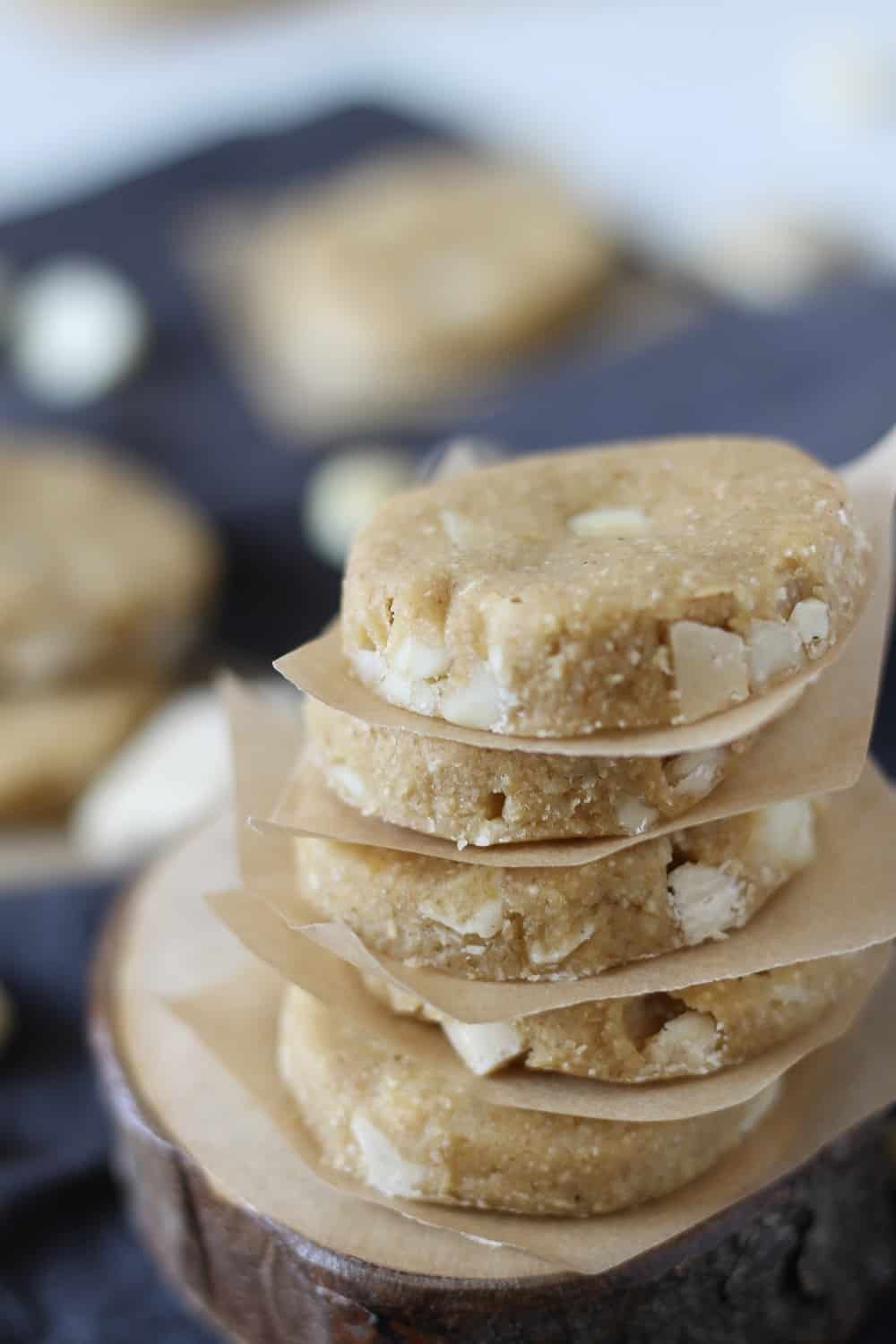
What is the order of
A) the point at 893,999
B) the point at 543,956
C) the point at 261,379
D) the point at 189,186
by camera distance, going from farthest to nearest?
the point at 189,186, the point at 261,379, the point at 893,999, the point at 543,956

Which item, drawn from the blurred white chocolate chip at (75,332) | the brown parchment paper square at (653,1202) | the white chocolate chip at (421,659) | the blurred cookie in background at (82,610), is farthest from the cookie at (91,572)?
the white chocolate chip at (421,659)

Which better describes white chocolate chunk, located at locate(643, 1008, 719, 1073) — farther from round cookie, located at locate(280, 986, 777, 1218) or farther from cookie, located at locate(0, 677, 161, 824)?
cookie, located at locate(0, 677, 161, 824)

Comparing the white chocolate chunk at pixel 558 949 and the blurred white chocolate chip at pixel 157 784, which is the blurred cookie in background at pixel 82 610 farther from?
the white chocolate chunk at pixel 558 949

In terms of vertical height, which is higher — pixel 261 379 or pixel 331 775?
pixel 331 775

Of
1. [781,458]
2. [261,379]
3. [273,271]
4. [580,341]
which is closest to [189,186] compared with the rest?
[273,271]

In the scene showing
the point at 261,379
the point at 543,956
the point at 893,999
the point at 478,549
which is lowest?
the point at 261,379

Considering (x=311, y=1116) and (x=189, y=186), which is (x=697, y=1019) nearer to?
(x=311, y=1116)

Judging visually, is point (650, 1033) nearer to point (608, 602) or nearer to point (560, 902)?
point (560, 902)

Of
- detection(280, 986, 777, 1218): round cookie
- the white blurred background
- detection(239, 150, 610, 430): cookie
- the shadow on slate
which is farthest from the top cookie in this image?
the white blurred background
